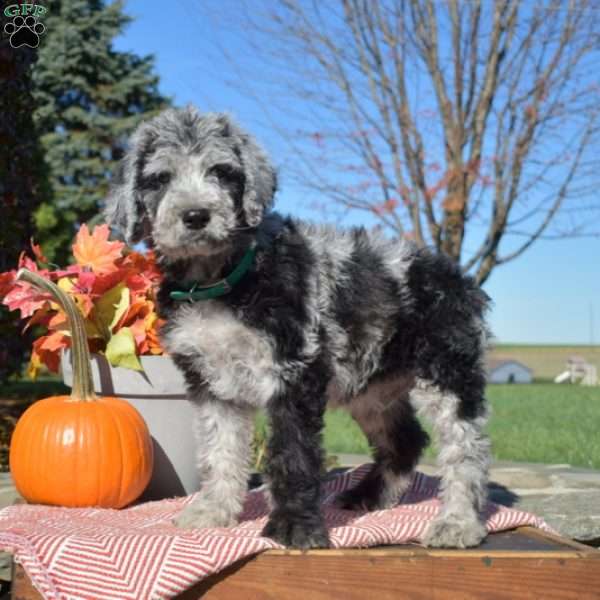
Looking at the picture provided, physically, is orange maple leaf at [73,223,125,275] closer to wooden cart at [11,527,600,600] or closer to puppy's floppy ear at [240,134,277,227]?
puppy's floppy ear at [240,134,277,227]

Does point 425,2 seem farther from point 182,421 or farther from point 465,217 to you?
point 182,421

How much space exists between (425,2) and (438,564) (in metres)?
11.3

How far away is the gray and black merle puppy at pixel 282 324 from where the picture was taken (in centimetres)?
341

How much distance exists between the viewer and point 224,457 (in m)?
3.89

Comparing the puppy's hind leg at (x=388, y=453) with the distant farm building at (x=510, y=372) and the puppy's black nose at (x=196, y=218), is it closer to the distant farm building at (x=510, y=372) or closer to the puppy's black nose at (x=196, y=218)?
the puppy's black nose at (x=196, y=218)

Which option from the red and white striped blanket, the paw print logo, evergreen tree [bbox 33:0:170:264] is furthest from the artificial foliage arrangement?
evergreen tree [bbox 33:0:170:264]

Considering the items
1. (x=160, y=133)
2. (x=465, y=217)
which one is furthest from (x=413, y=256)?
(x=465, y=217)

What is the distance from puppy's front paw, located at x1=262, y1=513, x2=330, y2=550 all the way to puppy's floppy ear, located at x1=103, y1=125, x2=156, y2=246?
1370 mm

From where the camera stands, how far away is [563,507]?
16.5 feet

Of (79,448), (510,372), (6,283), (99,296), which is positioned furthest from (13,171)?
(510,372)

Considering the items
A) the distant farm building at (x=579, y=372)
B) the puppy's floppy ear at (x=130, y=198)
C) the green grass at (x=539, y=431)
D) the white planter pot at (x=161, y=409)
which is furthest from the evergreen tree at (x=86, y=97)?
the puppy's floppy ear at (x=130, y=198)

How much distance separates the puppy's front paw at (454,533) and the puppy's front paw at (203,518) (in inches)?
35.5

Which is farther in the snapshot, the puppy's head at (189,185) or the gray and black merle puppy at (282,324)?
the gray and black merle puppy at (282,324)

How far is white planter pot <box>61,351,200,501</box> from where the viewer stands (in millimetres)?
4684
